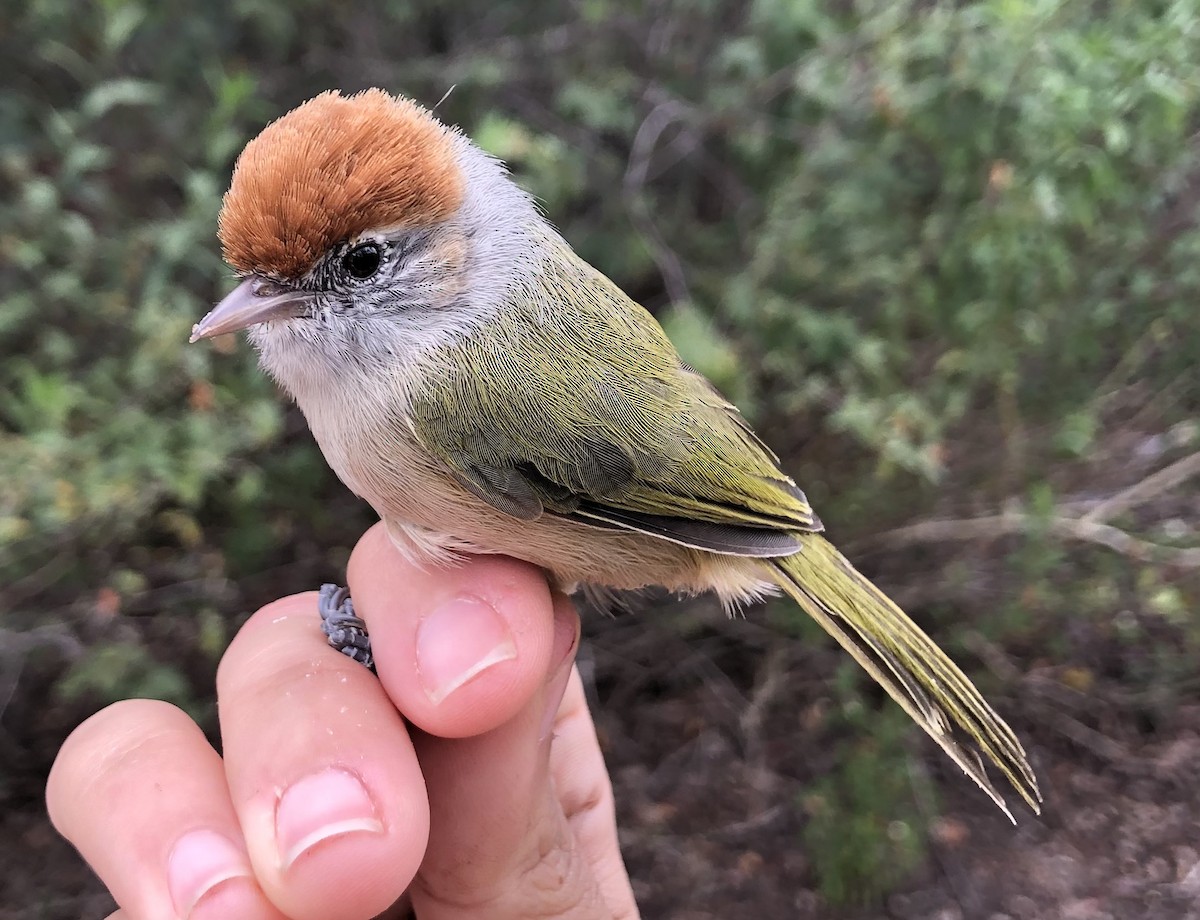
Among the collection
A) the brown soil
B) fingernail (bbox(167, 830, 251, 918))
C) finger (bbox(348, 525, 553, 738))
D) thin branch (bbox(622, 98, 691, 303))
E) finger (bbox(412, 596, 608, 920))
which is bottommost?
the brown soil

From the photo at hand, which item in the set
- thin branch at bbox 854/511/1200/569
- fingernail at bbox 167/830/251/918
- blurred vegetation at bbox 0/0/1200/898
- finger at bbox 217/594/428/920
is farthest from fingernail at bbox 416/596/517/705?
thin branch at bbox 854/511/1200/569

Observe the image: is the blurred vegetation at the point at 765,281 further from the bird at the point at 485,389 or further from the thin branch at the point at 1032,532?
the bird at the point at 485,389

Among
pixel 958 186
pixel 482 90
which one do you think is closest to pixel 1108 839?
pixel 958 186

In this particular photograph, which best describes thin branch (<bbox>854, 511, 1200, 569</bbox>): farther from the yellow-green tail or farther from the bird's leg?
the bird's leg

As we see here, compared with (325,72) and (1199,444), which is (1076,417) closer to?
(1199,444)

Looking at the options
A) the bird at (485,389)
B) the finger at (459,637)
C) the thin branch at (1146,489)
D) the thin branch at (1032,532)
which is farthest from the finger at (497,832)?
the thin branch at (1146,489)

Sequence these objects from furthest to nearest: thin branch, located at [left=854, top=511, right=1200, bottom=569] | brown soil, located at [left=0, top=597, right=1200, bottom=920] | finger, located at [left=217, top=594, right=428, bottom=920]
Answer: brown soil, located at [left=0, top=597, right=1200, bottom=920], thin branch, located at [left=854, top=511, right=1200, bottom=569], finger, located at [left=217, top=594, right=428, bottom=920]

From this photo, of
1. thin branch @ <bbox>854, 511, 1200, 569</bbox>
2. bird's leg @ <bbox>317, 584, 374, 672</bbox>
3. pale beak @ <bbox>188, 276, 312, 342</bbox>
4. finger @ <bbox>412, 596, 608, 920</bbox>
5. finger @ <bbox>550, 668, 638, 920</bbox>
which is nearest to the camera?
pale beak @ <bbox>188, 276, 312, 342</bbox>
